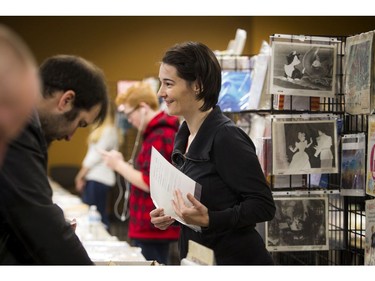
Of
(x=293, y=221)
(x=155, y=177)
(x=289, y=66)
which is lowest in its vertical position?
(x=293, y=221)

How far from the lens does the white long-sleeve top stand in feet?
25.7

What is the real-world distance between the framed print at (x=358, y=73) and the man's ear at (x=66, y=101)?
153 cm

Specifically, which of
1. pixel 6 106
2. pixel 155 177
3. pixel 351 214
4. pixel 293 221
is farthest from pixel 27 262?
pixel 351 214

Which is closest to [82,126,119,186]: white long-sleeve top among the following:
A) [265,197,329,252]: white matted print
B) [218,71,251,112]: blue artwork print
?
[218,71,251,112]: blue artwork print

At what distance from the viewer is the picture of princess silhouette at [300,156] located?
10.6 ft

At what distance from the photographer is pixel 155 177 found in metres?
2.21

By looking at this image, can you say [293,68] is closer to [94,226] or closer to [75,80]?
[75,80]

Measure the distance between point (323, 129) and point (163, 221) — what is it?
4.07ft

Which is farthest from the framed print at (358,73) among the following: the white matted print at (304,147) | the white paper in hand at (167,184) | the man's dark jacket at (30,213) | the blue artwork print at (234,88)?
the man's dark jacket at (30,213)

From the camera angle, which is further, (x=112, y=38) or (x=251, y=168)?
(x=112, y=38)

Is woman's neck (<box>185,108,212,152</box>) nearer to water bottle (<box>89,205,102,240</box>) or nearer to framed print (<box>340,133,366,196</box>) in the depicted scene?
framed print (<box>340,133,366,196</box>)

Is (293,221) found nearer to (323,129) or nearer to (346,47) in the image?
(323,129)

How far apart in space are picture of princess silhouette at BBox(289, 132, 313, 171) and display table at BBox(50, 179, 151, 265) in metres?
0.85

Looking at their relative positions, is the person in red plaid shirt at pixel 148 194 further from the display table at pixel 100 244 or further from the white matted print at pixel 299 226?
the white matted print at pixel 299 226
